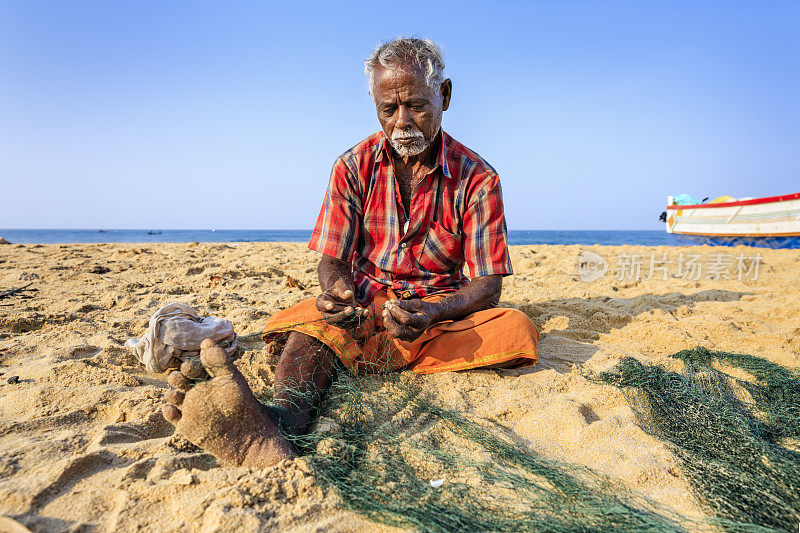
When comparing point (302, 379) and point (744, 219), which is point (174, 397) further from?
point (744, 219)

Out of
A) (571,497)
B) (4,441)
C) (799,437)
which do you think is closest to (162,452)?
(4,441)

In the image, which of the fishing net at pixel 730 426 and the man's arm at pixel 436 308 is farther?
the man's arm at pixel 436 308

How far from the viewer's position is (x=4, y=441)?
59.4 inches

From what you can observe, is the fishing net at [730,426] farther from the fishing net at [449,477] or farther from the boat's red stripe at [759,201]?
the boat's red stripe at [759,201]

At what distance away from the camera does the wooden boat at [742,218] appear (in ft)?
36.3

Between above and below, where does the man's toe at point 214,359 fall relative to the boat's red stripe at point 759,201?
below

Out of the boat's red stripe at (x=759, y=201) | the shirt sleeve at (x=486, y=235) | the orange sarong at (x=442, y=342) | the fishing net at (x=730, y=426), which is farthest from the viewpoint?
the boat's red stripe at (x=759, y=201)

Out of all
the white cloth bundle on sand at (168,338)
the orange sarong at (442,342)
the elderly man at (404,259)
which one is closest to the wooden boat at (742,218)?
the elderly man at (404,259)

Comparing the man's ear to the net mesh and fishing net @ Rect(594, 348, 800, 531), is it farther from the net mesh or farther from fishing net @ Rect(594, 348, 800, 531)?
fishing net @ Rect(594, 348, 800, 531)

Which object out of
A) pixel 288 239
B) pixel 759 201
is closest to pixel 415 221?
pixel 759 201

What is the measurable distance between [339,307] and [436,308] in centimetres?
47

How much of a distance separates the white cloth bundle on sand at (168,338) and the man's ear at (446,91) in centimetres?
179

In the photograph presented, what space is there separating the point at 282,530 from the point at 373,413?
0.74 meters

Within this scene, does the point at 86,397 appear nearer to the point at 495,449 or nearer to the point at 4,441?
the point at 4,441
